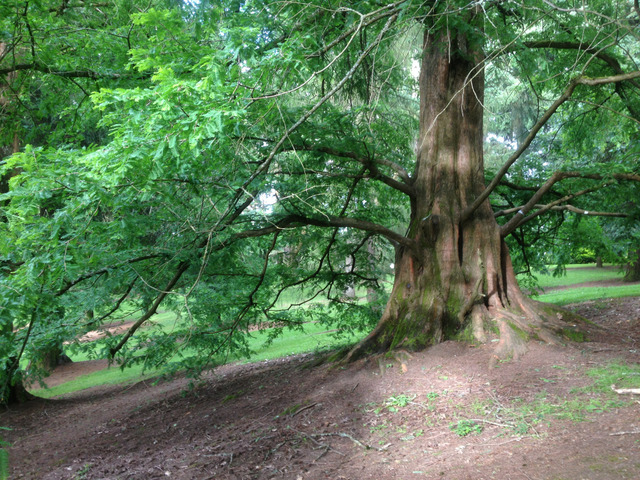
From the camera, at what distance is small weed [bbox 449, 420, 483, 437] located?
473 cm

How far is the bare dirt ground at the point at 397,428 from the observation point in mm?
4168

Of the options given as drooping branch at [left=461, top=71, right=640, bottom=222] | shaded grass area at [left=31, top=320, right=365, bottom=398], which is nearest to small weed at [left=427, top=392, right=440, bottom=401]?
drooping branch at [left=461, top=71, right=640, bottom=222]

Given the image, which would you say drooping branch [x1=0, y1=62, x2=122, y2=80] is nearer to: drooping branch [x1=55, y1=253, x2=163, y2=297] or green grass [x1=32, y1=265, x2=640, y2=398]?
drooping branch [x1=55, y1=253, x2=163, y2=297]

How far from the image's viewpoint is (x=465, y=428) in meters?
4.80

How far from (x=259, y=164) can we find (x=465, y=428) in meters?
3.60

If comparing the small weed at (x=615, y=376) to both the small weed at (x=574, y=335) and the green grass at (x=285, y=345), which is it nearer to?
the small weed at (x=574, y=335)

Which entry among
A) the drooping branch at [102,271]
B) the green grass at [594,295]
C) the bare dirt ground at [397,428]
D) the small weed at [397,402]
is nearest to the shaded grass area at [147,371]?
the green grass at [594,295]

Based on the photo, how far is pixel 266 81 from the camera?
192 inches

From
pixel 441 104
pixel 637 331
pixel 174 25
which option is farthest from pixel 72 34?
pixel 637 331

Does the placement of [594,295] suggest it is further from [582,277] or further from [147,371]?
[147,371]

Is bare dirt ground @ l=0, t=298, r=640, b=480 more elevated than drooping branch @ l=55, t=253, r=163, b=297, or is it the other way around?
drooping branch @ l=55, t=253, r=163, b=297

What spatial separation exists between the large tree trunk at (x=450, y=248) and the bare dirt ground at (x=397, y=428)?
1.41ft

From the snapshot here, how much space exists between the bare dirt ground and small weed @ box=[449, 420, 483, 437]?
0.02 m

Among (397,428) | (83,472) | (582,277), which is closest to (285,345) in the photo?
(83,472)
